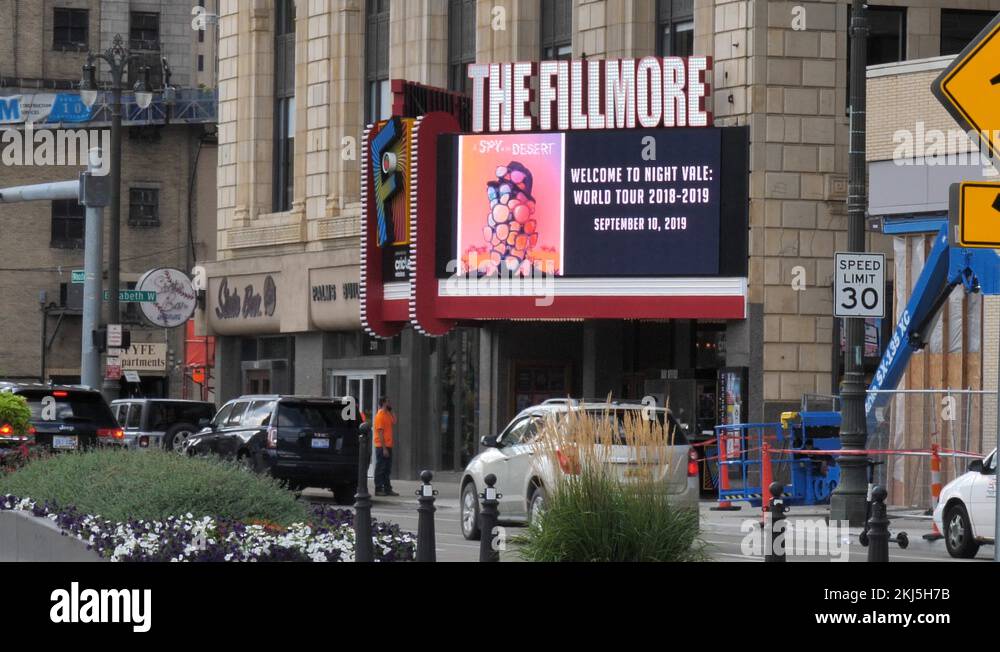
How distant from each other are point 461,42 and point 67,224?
90.6ft

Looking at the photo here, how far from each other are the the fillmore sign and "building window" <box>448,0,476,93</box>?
13.0 feet

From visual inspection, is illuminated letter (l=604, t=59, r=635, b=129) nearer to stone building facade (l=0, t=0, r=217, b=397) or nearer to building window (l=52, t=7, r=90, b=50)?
stone building facade (l=0, t=0, r=217, b=397)

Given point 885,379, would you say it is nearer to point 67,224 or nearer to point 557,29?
point 557,29

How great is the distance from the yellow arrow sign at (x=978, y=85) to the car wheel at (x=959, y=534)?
434 inches

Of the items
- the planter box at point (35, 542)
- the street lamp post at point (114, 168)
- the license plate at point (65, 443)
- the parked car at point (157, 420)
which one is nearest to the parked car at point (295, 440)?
the license plate at point (65, 443)

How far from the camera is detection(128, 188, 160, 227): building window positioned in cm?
6412

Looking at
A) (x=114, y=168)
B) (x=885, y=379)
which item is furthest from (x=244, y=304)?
(x=885, y=379)

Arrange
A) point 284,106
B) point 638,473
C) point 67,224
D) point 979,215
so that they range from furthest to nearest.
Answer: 1. point 67,224
2. point 284,106
3. point 638,473
4. point 979,215

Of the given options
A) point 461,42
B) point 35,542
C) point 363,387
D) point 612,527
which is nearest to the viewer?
point 612,527

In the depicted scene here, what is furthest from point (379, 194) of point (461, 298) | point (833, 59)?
point (833, 59)

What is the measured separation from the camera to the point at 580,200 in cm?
3425

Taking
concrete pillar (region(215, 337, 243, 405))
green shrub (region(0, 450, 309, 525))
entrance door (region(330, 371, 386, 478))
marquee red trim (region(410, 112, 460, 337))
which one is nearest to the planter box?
green shrub (region(0, 450, 309, 525))

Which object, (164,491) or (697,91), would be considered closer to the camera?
(164,491)
